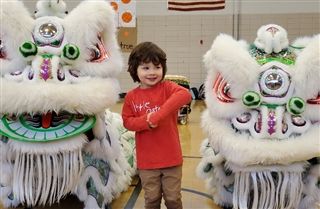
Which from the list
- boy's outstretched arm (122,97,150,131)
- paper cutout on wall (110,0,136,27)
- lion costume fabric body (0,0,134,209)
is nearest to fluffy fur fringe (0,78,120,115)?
lion costume fabric body (0,0,134,209)

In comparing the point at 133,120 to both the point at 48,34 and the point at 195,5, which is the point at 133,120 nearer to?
the point at 48,34

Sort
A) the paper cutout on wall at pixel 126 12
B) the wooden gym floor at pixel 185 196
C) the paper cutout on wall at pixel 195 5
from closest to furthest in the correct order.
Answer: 1. the wooden gym floor at pixel 185 196
2. the paper cutout on wall at pixel 126 12
3. the paper cutout on wall at pixel 195 5

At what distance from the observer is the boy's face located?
164 centimetres

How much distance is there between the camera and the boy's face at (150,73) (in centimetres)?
164

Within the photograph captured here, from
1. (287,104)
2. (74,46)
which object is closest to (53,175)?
(74,46)

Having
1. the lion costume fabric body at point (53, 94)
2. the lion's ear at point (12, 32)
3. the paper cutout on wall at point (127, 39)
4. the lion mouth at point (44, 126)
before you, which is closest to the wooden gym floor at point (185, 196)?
the lion costume fabric body at point (53, 94)

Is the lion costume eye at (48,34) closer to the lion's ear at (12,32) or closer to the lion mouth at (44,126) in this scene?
the lion's ear at (12,32)

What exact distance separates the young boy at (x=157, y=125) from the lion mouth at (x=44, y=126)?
0.19m

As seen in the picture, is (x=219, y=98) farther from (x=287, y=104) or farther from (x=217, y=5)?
(x=217, y=5)

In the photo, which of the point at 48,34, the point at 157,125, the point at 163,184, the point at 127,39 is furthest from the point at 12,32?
the point at 127,39

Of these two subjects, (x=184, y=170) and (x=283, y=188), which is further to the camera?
(x=184, y=170)

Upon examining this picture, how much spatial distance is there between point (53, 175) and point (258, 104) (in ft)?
2.80

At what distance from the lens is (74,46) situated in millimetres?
1664

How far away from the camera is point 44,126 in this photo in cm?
163
